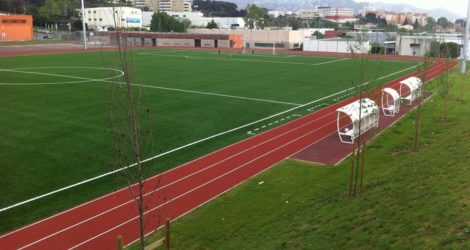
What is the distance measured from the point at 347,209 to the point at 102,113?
16.7m

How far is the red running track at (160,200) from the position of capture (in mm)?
10898

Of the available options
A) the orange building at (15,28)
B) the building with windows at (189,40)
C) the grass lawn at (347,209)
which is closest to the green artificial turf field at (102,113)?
the grass lawn at (347,209)

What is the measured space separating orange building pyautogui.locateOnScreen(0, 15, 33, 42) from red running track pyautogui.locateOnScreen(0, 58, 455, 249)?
9437 cm

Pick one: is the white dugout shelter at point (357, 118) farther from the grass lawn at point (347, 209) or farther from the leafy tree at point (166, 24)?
the leafy tree at point (166, 24)

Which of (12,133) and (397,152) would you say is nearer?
(397,152)

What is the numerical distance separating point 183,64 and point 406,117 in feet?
112

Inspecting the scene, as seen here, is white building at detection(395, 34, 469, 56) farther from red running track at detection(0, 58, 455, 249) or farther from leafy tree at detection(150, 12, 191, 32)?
leafy tree at detection(150, 12, 191, 32)

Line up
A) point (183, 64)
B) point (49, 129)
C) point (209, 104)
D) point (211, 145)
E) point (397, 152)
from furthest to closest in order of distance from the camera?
point (183, 64)
point (209, 104)
point (49, 129)
point (211, 145)
point (397, 152)

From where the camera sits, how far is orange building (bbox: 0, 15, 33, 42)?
3816 inches

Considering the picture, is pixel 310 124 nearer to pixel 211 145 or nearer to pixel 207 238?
pixel 211 145

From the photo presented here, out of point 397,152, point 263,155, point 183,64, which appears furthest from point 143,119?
point 183,64

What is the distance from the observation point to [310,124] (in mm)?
22953

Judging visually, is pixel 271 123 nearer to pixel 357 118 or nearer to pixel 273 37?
pixel 357 118

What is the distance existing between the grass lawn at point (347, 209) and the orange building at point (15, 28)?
9786 cm
